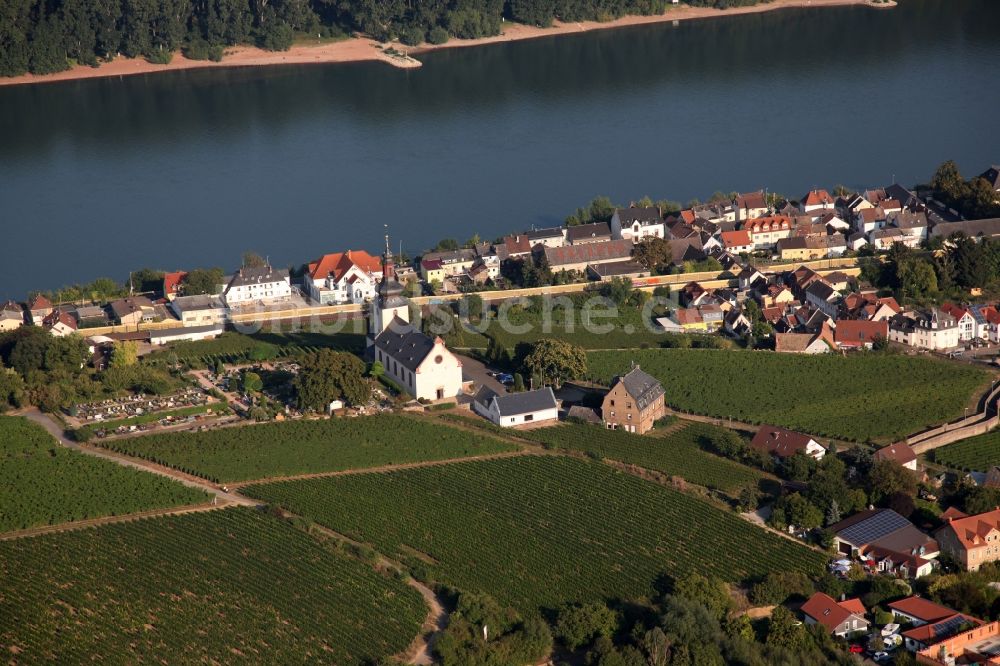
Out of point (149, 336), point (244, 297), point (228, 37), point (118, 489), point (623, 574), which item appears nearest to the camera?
point (623, 574)

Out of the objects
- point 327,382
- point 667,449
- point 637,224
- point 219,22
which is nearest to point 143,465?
point 327,382

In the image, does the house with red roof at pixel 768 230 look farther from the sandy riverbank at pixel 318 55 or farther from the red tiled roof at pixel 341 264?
the sandy riverbank at pixel 318 55

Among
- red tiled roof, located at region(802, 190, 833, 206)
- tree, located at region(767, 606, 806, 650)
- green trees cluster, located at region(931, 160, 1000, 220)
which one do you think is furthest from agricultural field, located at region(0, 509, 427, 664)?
green trees cluster, located at region(931, 160, 1000, 220)

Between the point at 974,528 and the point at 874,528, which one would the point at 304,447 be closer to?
the point at 874,528

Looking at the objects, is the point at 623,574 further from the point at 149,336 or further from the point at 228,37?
the point at 228,37

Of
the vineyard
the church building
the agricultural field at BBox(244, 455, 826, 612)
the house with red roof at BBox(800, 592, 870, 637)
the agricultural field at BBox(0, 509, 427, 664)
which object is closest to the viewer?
the agricultural field at BBox(0, 509, 427, 664)

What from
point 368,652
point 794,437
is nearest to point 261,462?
point 368,652

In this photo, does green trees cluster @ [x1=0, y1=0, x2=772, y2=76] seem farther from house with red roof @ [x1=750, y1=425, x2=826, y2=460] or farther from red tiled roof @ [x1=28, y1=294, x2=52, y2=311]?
house with red roof @ [x1=750, y1=425, x2=826, y2=460]
